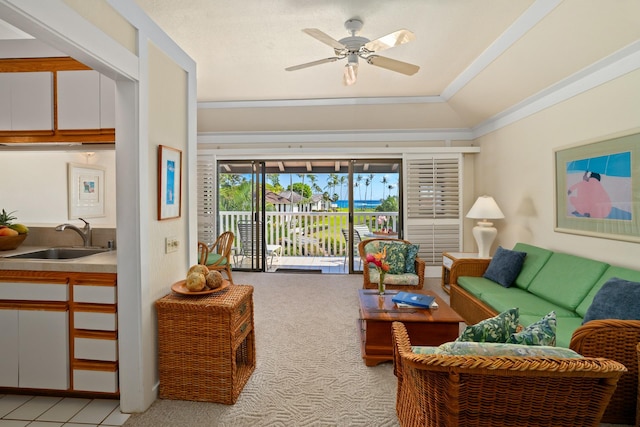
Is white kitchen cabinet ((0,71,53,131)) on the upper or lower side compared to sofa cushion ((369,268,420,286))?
upper

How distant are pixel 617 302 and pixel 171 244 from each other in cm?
311

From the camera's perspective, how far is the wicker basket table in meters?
2.11

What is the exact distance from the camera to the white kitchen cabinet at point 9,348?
215cm

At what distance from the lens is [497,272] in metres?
3.58

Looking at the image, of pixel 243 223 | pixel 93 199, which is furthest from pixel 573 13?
pixel 243 223

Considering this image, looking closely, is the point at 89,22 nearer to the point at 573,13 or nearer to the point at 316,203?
the point at 573,13

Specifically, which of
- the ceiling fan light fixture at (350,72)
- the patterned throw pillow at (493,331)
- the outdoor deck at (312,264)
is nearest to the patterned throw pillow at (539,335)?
the patterned throw pillow at (493,331)

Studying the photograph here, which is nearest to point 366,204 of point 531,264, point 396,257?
point 396,257

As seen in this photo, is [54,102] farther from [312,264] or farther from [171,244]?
[312,264]

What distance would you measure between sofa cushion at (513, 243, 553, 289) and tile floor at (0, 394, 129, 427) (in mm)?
3693

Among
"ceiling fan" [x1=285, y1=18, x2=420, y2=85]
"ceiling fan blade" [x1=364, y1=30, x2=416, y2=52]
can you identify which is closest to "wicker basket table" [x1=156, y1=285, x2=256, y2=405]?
"ceiling fan" [x1=285, y1=18, x2=420, y2=85]

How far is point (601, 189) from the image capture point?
2812mm

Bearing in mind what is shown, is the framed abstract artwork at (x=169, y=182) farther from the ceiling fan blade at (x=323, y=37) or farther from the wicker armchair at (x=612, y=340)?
the wicker armchair at (x=612, y=340)

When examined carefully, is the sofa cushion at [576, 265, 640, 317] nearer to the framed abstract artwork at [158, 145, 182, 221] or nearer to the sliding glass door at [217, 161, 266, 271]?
the framed abstract artwork at [158, 145, 182, 221]
